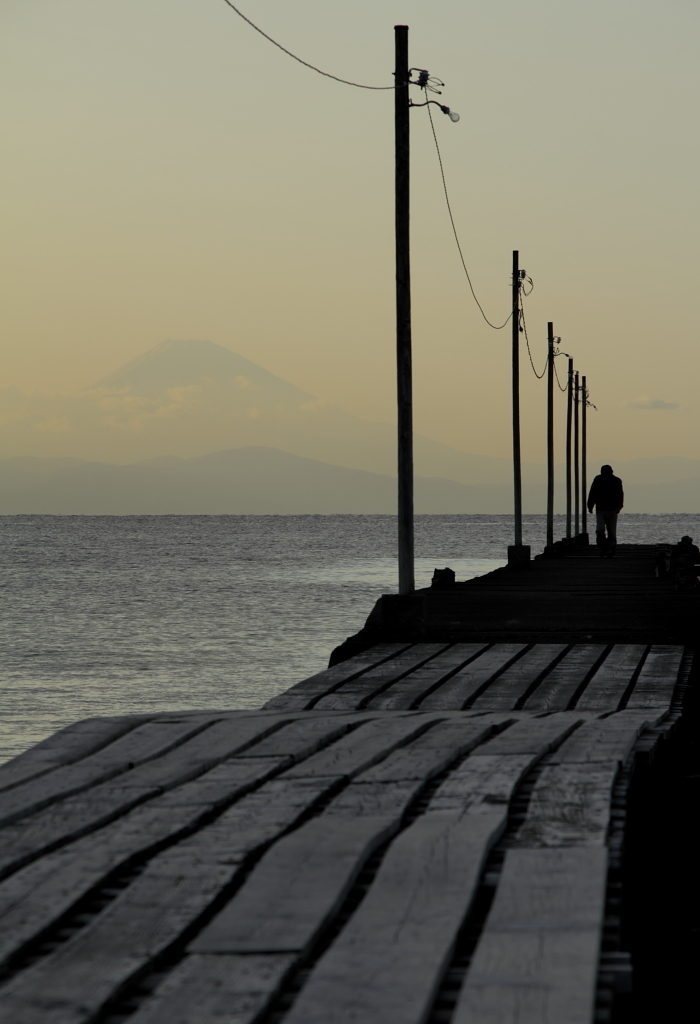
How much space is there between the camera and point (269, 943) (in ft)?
10.4

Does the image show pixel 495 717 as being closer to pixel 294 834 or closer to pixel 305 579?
pixel 294 834

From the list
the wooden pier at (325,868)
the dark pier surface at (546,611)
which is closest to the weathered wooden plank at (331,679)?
the dark pier surface at (546,611)

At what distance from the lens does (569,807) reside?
4543 mm

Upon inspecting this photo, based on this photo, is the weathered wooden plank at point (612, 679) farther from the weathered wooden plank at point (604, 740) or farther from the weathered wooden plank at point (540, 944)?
the weathered wooden plank at point (540, 944)

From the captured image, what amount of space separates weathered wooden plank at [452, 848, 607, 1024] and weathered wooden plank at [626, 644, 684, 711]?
426 centimetres

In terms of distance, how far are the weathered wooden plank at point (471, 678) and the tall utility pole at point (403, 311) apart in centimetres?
210

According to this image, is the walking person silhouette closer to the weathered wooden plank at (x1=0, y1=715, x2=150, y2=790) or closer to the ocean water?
the ocean water

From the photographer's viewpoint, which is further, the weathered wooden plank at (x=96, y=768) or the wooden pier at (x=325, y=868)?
the weathered wooden plank at (x=96, y=768)

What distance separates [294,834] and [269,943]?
0.96 m

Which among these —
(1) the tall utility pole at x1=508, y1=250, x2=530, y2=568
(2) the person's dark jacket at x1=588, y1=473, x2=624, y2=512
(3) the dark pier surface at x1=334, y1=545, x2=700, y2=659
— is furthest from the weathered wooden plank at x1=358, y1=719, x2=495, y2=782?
(1) the tall utility pole at x1=508, y1=250, x2=530, y2=568

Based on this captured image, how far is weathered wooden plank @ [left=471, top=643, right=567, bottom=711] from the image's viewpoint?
8242 mm

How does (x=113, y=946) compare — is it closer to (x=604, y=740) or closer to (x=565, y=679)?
(x=604, y=740)

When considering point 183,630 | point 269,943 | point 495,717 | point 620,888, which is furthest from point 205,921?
point 183,630

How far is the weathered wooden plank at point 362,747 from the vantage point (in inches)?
206
